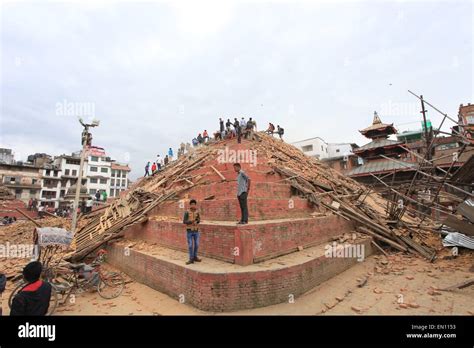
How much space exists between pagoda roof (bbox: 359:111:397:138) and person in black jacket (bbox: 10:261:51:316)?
29.2 meters

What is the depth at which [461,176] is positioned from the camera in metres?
7.19

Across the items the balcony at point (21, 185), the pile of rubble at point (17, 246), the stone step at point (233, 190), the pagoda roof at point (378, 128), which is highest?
the pagoda roof at point (378, 128)

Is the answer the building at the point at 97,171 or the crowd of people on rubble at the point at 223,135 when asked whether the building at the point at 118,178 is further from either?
the crowd of people on rubble at the point at 223,135

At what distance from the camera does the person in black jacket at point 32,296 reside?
336cm

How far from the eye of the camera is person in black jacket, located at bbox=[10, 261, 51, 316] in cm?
336

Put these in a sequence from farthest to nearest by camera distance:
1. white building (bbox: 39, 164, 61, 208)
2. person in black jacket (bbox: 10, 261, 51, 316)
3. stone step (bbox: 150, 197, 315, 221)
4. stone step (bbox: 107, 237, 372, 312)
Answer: white building (bbox: 39, 164, 61, 208), stone step (bbox: 150, 197, 315, 221), stone step (bbox: 107, 237, 372, 312), person in black jacket (bbox: 10, 261, 51, 316)

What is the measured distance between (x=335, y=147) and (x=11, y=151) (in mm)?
67916

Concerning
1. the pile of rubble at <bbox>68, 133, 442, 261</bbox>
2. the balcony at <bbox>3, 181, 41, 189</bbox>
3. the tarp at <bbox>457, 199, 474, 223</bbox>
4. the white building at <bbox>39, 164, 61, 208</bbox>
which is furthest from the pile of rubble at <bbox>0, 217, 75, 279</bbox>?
the white building at <bbox>39, 164, 61, 208</bbox>

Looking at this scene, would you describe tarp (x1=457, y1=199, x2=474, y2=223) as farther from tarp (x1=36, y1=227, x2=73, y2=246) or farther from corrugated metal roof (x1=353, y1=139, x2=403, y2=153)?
corrugated metal roof (x1=353, y1=139, x2=403, y2=153)

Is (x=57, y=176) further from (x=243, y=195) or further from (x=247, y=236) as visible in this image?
(x=247, y=236)

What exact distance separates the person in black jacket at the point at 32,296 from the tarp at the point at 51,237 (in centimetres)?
320

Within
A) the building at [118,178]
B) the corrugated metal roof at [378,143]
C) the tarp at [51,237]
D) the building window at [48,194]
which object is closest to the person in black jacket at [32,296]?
the tarp at [51,237]

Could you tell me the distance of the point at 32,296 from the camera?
3455mm
